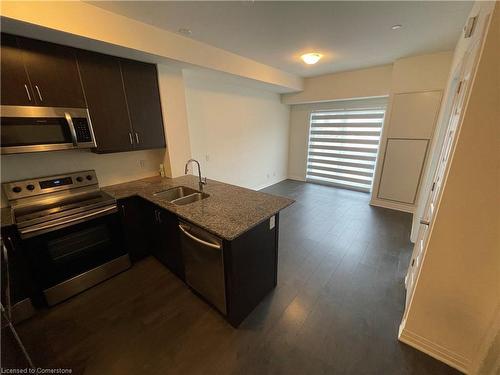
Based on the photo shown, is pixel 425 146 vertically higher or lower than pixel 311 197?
higher

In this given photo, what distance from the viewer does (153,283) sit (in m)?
2.14

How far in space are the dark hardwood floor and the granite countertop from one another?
929 mm

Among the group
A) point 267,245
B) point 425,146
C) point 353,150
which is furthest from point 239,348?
point 353,150

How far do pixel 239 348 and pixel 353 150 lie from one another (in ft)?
15.7

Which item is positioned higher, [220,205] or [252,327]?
[220,205]

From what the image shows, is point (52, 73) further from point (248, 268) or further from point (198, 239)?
point (248, 268)

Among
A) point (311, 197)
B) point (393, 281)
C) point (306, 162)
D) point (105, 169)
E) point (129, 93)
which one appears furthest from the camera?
point (306, 162)

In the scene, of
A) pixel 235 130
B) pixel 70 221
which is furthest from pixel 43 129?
pixel 235 130

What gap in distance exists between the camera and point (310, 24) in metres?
2.08

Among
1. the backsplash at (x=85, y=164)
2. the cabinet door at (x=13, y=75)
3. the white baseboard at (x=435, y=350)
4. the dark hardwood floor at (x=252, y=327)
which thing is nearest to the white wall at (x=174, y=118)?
the backsplash at (x=85, y=164)

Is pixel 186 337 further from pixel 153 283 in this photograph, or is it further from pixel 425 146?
pixel 425 146

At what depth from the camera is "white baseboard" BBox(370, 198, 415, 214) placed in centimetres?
377

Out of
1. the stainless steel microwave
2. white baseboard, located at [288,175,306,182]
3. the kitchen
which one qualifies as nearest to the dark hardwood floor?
the kitchen

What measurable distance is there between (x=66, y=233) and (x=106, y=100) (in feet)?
4.60
